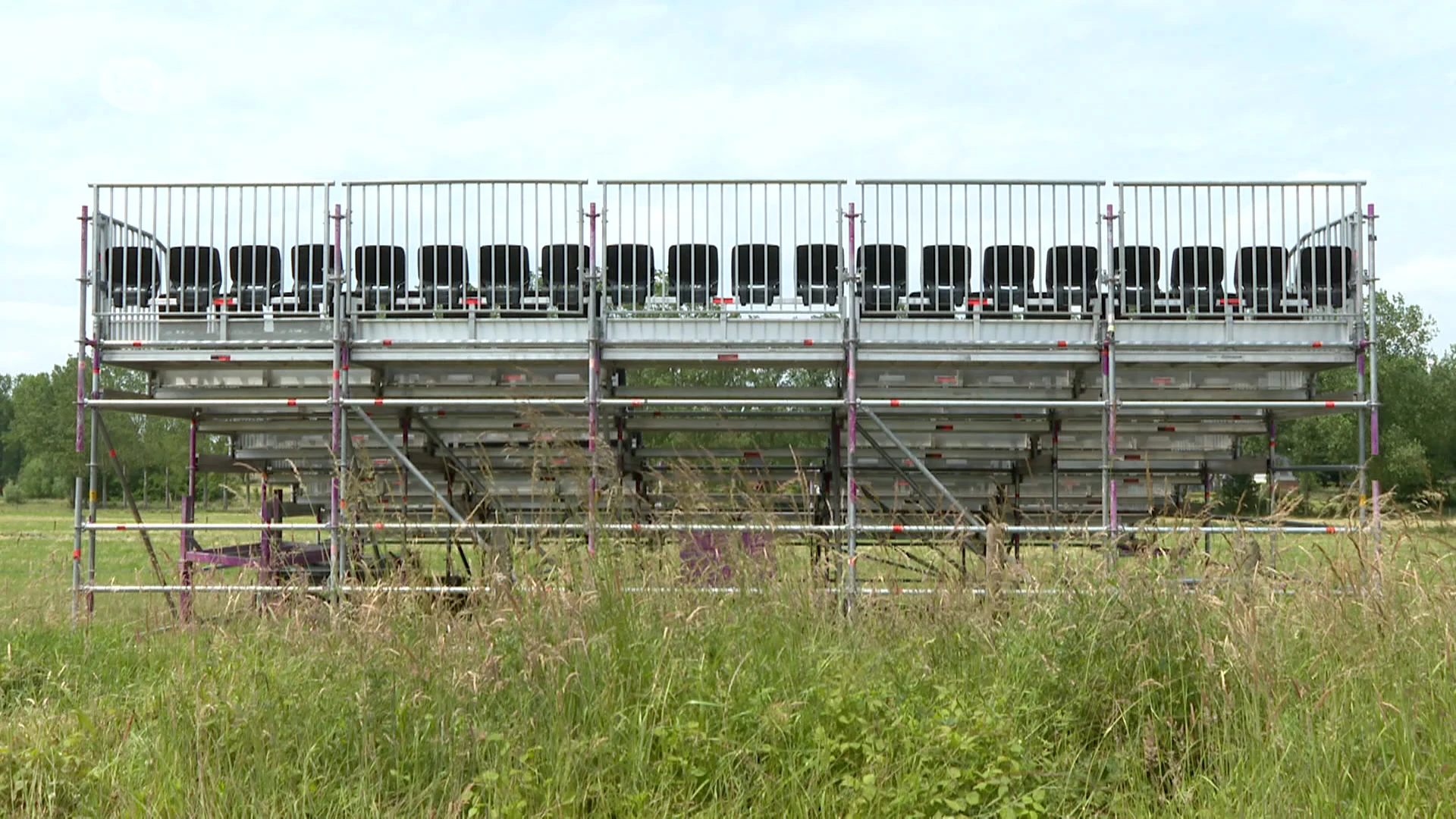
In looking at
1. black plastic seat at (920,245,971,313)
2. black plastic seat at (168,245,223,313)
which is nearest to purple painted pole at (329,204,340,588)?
black plastic seat at (168,245,223,313)

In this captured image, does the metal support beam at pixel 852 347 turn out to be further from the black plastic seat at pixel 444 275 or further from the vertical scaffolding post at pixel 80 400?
the vertical scaffolding post at pixel 80 400

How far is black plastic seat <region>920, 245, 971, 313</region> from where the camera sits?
11.4 m

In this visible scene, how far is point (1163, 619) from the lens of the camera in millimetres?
5176

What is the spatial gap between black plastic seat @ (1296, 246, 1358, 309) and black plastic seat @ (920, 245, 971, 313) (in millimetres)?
3296

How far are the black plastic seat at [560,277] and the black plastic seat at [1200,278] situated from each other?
5.75 m

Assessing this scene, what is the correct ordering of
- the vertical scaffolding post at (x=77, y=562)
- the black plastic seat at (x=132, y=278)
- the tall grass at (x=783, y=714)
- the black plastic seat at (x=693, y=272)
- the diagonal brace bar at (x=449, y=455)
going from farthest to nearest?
the diagonal brace bar at (x=449, y=455) → the black plastic seat at (x=132, y=278) → the black plastic seat at (x=693, y=272) → the vertical scaffolding post at (x=77, y=562) → the tall grass at (x=783, y=714)

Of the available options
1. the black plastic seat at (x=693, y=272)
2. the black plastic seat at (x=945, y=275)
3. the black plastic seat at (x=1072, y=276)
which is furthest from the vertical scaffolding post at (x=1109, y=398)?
the black plastic seat at (x=693, y=272)

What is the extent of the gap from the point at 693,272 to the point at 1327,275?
6.15m

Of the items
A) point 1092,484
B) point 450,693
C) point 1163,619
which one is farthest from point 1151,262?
point 450,693

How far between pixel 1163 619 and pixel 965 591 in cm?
100

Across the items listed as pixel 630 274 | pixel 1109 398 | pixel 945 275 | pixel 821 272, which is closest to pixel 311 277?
pixel 630 274

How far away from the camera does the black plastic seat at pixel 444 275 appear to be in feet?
37.4

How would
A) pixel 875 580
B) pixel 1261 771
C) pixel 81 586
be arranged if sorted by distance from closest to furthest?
pixel 1261 771, pixel 875 580, pixel 81 586

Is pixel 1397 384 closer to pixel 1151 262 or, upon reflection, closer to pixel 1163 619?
pixel 1151 262
